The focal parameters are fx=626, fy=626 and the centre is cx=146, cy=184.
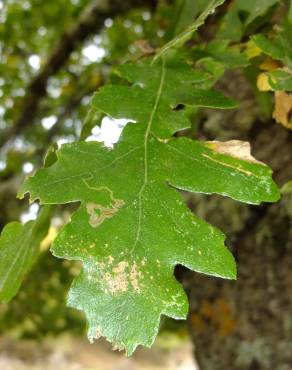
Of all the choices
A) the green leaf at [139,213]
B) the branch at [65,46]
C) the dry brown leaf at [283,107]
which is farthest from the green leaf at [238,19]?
the branch at [65,46]

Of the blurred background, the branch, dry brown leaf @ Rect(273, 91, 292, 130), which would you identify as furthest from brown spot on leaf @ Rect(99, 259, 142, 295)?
the branch

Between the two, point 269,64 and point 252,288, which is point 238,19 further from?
point 252,288

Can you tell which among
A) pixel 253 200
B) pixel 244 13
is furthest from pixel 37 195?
pixel 244 13

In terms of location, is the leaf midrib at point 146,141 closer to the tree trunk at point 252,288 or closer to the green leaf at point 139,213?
the green leaf at point 139,213

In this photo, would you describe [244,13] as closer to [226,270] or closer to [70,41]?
[226,270]

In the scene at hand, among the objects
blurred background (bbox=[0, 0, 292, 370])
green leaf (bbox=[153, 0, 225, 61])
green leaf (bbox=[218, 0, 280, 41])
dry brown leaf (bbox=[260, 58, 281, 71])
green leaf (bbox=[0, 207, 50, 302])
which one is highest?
green leaf (bbox=[153, 0, 225, 61])

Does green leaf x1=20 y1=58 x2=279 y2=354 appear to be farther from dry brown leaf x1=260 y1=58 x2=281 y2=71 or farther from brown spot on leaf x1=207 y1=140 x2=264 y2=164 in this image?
dry brown leaf x1=260 y1=58 x2=281 y2=71
